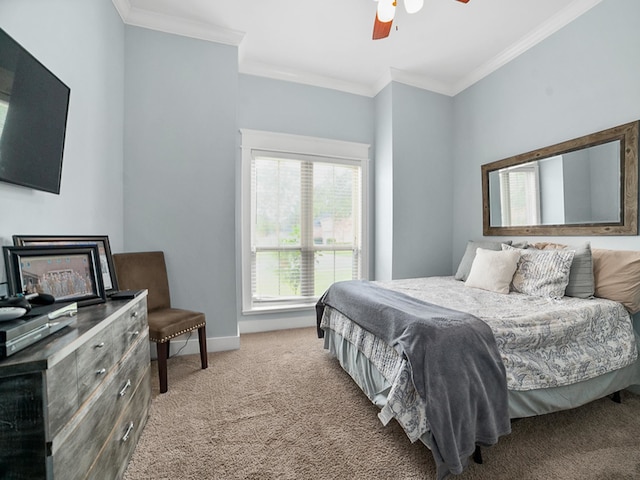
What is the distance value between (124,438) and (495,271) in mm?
2793

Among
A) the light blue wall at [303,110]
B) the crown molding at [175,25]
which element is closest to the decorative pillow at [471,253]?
the light blue wall at [303,110]

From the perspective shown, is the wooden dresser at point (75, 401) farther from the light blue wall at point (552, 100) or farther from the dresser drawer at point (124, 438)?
the light blue wall at point (552, 100)

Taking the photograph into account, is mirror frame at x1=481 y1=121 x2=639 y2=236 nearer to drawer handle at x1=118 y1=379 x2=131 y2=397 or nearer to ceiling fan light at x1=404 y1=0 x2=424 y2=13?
ceiling fan light at x1=404 y1=0 x2=424 y2=13

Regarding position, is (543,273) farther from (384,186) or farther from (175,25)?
(175,25)

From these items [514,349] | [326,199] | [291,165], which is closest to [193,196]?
[291,165]

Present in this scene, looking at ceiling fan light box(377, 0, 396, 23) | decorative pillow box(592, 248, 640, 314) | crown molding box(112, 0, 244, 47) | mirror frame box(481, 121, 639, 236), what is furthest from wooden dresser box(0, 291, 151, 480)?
mirror frame box(481, 121, 639, 236)

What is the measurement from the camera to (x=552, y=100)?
8.73ft

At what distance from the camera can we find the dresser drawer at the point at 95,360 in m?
0.98

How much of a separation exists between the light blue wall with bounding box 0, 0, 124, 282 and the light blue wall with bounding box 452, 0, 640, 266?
3.80 metres

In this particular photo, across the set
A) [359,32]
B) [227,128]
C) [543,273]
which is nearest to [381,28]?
[359,32]

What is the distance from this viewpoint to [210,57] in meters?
2.77

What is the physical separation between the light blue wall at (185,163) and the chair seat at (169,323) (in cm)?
38

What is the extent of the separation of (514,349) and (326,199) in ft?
8.57

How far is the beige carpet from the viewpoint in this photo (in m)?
1.39
